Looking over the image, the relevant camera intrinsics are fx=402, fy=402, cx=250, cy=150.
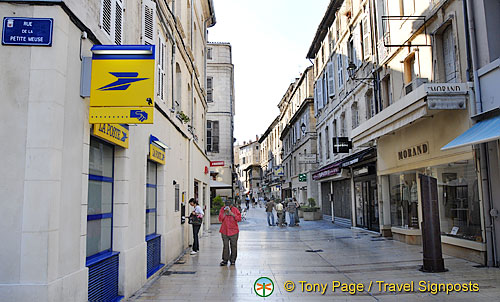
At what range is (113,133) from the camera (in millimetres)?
6027

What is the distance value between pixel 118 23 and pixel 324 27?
2064 centimetres

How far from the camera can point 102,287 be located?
19.1 feet

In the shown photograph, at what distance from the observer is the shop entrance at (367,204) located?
1714 cm

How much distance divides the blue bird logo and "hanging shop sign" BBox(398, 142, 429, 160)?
30.4 feet

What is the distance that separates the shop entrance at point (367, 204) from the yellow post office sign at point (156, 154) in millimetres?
10587

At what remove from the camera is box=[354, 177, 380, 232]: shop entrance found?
17141mm

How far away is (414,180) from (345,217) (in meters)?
9.22

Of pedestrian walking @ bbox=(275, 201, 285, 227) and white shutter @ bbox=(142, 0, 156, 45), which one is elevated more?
white shutter @ bbox=(142, 0, 156, 45)

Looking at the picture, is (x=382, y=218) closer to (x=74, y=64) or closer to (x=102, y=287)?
(x=102, y=287)

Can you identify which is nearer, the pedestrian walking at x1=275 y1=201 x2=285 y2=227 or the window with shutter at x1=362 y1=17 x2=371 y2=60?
the window with shutter at x1=362 y1=17 x2=371 y2=60

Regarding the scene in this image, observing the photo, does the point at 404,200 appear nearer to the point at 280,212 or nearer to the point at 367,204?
the point at 367,204

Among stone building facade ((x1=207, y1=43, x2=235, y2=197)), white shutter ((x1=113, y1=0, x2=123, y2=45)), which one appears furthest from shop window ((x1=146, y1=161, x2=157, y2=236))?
stone building facade ((x1=207, y1=43, x2=235, y2=197))

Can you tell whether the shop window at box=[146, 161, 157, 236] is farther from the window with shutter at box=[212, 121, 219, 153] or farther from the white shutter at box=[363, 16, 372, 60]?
the window with shutter at box=[212, 121, 219, 153]

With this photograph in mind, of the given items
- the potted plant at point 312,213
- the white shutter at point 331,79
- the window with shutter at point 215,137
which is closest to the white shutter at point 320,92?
the white shutter at point 331,79
